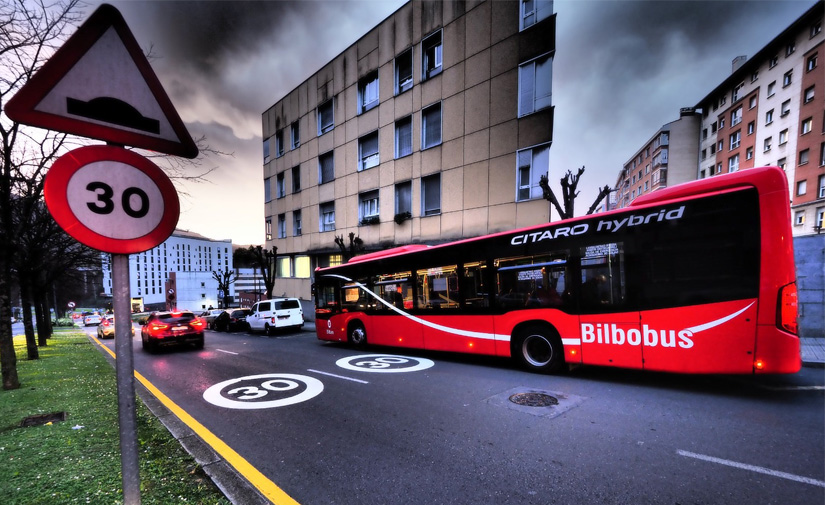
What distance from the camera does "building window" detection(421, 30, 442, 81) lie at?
17.3 metres

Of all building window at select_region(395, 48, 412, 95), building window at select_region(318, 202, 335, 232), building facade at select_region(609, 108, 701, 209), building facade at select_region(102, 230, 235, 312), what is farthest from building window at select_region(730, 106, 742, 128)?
building facade at select_region(102, 230, 235, 312)

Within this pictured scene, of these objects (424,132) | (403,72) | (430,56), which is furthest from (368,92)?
(424,132)

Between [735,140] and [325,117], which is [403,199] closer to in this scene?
[325,117]

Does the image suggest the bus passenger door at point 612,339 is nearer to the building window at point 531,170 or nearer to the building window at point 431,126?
the building window at point 531,170

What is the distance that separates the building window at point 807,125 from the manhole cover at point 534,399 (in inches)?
1676

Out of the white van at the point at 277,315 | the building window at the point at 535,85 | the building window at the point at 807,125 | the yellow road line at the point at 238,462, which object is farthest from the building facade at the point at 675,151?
the yellow road line at the point at 238,462

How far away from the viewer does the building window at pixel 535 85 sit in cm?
1362

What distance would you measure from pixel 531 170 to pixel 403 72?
10.0 meters

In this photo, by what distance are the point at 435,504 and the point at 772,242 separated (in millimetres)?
6059

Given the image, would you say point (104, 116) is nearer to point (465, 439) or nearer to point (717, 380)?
point (465, 439)

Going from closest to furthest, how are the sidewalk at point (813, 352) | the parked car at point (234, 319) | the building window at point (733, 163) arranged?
1. the sidewalk at point (813, 352)
2. the parked car at point (234, 319)
3. the building window at point (733, 163)

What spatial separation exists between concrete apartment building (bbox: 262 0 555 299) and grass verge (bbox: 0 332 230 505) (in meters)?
13.6

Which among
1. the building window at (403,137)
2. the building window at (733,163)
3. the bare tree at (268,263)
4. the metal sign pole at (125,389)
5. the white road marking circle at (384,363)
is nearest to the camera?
the metal sign pole at (125,389)

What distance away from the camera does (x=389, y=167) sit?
62.3 feet
